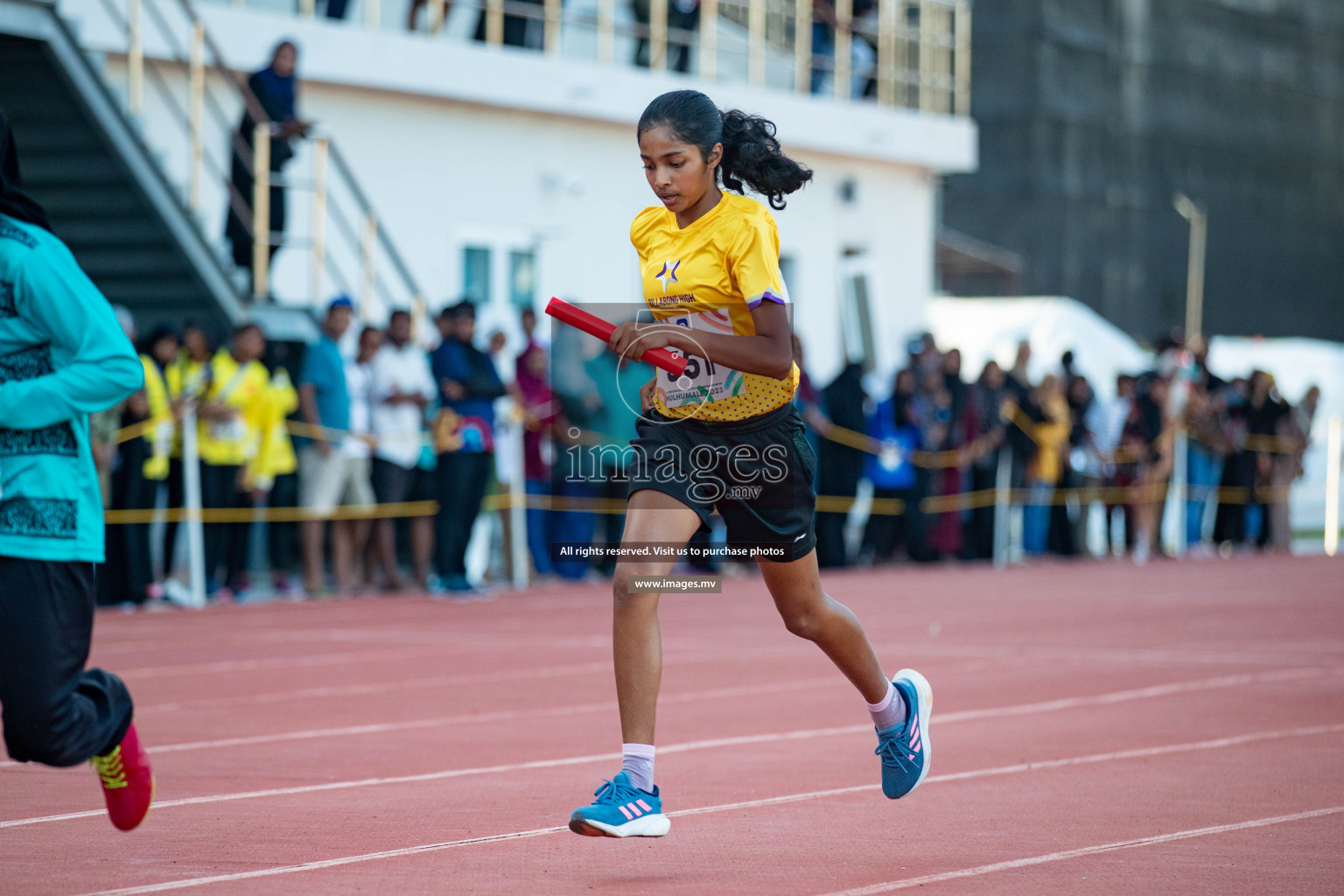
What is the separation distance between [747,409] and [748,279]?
406mm

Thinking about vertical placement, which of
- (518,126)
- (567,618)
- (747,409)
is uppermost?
(518,126)

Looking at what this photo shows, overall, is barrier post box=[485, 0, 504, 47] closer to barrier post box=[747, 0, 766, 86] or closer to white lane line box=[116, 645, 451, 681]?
barrier post box=[747, 0, 766, 86]

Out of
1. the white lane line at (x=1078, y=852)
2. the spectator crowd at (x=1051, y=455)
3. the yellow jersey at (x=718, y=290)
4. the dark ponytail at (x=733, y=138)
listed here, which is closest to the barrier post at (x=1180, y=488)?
the spectator crowd at (x=1051, y=455)

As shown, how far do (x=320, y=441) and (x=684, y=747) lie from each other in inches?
297

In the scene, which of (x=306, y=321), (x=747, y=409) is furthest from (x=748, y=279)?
(x=306, y=321)

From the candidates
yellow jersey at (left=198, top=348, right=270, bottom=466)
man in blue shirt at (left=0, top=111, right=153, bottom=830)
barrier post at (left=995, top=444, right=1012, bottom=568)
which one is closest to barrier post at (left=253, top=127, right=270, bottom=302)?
yellow jersey at (left=198, top=348, right=270, bottom=466)

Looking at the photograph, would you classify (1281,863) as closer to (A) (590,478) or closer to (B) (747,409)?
Result: (B) (747,409)

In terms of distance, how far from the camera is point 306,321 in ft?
51.9

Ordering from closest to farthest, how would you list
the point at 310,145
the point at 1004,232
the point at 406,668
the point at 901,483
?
1. the point at 406,668
2. the point at 310,145
3. the point at 901,483
4. the point at 1004,232

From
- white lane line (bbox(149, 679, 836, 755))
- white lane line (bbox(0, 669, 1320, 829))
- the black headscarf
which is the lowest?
white lane line (bbox(149, 679, 836, 755))

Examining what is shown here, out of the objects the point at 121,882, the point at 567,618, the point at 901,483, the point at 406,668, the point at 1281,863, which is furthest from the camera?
the point at 901,483

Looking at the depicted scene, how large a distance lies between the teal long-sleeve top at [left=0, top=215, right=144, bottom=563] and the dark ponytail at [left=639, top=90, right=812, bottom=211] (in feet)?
5.29

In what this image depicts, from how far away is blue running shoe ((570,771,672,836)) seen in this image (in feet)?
16.0

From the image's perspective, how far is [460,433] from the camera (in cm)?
1498
